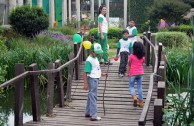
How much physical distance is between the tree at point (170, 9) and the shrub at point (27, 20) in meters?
12.1

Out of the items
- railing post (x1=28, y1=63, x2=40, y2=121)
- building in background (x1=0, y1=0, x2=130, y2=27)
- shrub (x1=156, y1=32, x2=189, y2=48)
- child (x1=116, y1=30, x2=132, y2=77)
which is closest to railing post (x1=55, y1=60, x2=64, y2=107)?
railing post (x1=28, y1=63, x2=40, y2=121)

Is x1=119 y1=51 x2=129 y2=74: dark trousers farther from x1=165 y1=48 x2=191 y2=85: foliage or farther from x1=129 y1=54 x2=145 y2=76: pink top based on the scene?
x1=165 y1=48 x2=191 y2=85: foliage

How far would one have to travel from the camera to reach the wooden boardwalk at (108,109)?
7127 millimetres

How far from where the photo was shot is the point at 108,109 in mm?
8133

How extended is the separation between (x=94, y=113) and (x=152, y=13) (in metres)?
23.2

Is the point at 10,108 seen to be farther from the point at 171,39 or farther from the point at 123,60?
the point at 171,39

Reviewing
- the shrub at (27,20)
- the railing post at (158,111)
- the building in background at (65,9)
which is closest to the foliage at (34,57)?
the shrub at (27,20)

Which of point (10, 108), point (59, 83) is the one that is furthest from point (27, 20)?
Result: point (59, 83)

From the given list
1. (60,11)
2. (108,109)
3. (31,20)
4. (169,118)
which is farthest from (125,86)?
(60,11)

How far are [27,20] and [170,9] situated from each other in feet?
43.0

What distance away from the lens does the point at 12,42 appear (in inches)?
599

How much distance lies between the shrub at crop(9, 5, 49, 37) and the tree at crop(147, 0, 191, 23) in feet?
39.7

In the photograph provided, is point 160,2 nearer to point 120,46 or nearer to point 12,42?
point 12,42

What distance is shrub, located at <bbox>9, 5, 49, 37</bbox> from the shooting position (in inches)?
703
